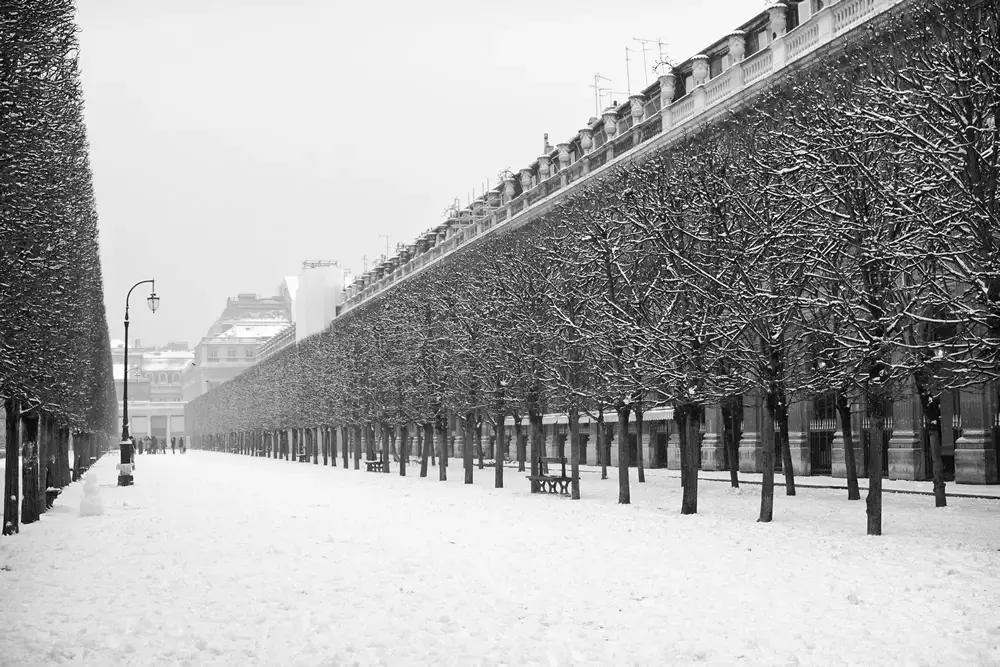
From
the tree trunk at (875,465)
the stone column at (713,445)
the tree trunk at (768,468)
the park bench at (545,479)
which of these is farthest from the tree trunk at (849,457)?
the stone column at (713,445)

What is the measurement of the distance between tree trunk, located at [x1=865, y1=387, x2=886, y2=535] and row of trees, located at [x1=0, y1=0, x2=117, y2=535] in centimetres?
1603

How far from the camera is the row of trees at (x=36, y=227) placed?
1967 cm

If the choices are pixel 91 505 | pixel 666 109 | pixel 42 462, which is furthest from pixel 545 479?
pixel 666 109

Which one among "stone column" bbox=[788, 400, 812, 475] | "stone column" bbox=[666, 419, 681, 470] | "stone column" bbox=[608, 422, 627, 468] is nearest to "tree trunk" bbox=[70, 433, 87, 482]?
"stone column" bbox=[666, 419, 681, 470]

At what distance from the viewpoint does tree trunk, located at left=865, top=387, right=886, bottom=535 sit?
22.5 metres

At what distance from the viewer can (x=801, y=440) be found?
48.6 m

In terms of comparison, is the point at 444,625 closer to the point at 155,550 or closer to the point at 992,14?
the point at 155,550

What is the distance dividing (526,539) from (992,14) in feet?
41.3

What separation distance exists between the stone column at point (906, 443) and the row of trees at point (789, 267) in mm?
1600

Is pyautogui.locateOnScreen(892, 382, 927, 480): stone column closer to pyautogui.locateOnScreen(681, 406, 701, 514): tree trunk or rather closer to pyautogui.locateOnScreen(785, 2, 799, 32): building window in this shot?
pyautogui.locateOnScreen(681, 406, 701, 514): tree trunk

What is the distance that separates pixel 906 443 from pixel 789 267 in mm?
17473

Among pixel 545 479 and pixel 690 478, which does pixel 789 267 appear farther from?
pixel 545 479

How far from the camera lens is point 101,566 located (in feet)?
63.5

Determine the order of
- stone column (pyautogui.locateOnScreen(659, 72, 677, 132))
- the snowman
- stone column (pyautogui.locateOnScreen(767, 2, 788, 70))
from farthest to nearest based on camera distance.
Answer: stone column (pyautogui.locateOnScreen(659, 72, 677, 132))
stone column (pyautogui.locateOnScreen(767, 2, 788, 70))
the snowman
